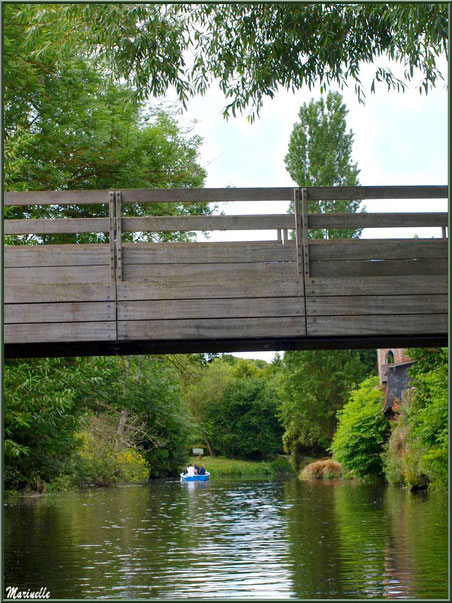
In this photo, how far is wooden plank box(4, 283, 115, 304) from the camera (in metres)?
8.45

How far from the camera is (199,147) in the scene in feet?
78.7

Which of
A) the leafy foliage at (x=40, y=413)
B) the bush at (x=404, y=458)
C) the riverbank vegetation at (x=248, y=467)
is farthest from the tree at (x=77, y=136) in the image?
the riverbank vegetation at (x=248, y=467)

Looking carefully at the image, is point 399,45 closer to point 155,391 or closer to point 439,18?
point 439,18

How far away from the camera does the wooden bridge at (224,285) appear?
27.7 feet

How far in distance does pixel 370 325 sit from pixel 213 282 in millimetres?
1621

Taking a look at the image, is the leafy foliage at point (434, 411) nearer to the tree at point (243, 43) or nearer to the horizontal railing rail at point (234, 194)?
the tree at point (243, 43)

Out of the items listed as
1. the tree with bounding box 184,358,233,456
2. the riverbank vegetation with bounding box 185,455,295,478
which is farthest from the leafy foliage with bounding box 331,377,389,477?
the tree with bounding box 184,358,233,456

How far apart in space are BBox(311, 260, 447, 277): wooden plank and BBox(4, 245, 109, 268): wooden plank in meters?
2.17

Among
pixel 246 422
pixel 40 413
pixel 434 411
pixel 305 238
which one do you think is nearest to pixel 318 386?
pixel 246 422

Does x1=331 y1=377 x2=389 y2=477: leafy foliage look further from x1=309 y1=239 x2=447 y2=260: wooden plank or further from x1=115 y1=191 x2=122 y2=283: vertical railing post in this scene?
x1=115 y1=191 x2=122 y2=283: vertical railing post

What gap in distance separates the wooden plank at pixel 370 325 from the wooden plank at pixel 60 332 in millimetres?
2018

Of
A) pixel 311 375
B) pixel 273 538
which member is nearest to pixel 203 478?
pixel 311 375

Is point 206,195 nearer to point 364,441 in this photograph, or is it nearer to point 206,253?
point 206,253

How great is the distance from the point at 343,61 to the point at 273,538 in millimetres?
9206
